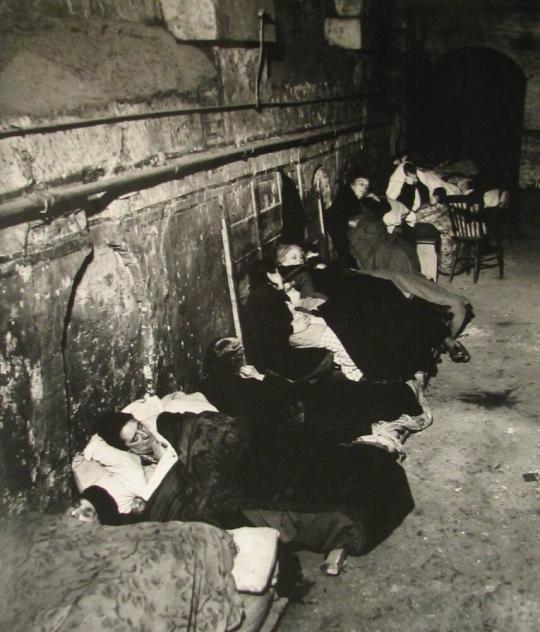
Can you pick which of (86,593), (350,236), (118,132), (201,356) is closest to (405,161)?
(350,236)

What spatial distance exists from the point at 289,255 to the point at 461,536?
133 inches

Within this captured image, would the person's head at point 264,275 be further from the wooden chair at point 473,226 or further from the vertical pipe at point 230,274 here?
the wooden chair at point 473,226

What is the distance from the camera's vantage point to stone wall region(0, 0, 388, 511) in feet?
10.2

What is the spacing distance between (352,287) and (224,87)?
242cm

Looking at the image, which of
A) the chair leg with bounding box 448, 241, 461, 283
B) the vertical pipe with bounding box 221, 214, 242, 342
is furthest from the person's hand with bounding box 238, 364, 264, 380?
the chair leg with bounding box 448, 241, 461, 283

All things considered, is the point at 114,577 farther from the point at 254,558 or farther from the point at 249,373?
the point at 249,373

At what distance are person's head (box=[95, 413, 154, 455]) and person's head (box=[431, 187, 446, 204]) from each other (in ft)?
20.4

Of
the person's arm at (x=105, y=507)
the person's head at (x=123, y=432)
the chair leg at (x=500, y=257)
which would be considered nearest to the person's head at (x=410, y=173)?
the chair leg at (x=500, y=257)

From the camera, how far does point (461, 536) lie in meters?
3.76

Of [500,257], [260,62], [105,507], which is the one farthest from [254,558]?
[500,257]

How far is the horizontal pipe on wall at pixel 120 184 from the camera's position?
2.99 m

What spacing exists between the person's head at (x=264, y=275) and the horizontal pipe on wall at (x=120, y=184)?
1.10 m

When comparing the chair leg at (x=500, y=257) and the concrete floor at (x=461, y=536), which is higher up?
the chair leg at (x=500, y=257)

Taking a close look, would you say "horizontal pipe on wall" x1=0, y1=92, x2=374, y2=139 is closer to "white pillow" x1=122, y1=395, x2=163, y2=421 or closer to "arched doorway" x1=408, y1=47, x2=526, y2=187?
"white pillow" x1=122, y1=395, x2=163, y2=421
